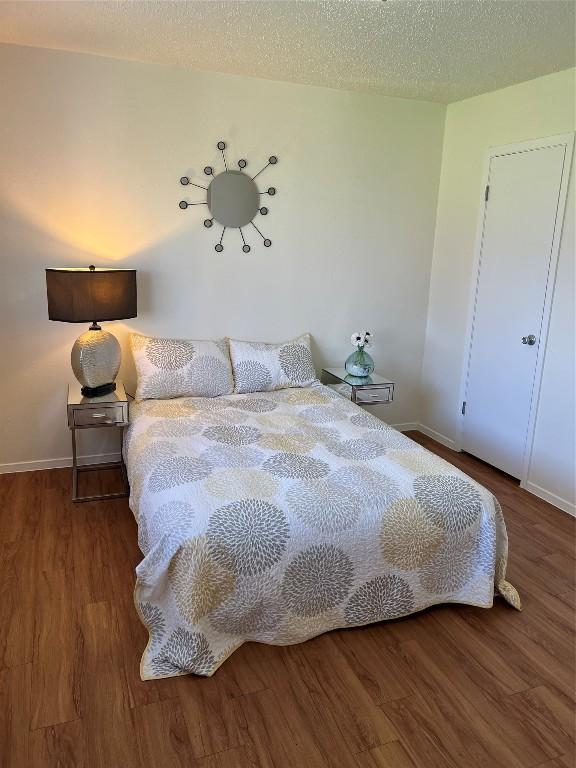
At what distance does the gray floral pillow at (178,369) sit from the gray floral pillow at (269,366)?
0.10 meters

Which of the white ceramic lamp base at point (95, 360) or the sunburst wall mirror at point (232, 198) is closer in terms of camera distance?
the white ceramic lamp base at point (95, 360)

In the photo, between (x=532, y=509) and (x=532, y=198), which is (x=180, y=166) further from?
(x=532, y=509)

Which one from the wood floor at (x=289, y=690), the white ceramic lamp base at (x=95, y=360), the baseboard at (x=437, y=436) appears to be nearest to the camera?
the wood floor at (x=289, y=690)

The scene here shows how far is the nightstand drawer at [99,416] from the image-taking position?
2.91m

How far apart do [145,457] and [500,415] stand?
2.33 m

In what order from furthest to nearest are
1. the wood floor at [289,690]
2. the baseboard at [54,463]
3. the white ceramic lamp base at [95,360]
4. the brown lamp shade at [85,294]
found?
1. the baseboard at [54,463]
2. the white ceramic lamp base at [95,360]
3. the brown lamp shade at [85,294]
4. the wood floor at [289,690]

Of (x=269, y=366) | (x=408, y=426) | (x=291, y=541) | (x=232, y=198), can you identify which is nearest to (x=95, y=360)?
(x=269, y=366)

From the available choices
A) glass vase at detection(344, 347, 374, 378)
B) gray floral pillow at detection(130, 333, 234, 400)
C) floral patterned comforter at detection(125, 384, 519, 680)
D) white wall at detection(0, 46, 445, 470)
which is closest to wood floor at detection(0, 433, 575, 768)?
floral patterned comforter at detection(125, 384, 519, 680)

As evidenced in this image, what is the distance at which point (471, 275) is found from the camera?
378 cm

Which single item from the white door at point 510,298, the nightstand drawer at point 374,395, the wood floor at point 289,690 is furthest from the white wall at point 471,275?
the wood floor at point 289,690

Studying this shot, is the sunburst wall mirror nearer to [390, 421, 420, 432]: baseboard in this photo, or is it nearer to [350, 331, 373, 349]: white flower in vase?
[350, 331, 373, 349]: white flower in vase

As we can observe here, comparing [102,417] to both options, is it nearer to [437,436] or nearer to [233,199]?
[233,199]

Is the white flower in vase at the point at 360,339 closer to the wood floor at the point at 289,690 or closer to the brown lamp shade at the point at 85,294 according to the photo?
the brown lamp shade at the point at 85,294

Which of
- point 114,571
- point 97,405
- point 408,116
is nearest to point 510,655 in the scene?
point 114,571
